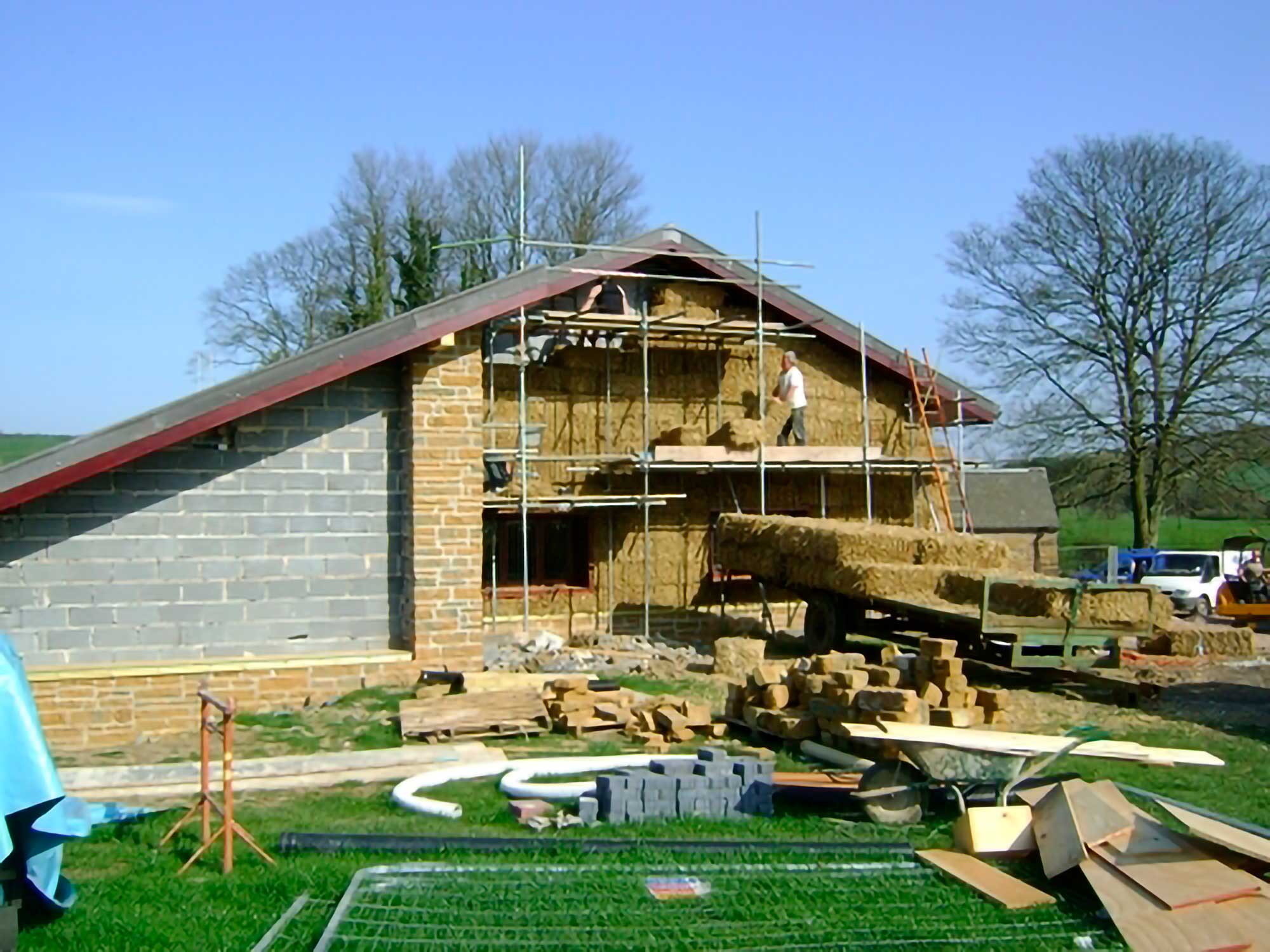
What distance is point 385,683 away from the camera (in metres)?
14.4

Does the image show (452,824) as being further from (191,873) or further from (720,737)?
(720,737)

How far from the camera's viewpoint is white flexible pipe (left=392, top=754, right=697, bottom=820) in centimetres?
906

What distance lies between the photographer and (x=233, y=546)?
46.2 feet

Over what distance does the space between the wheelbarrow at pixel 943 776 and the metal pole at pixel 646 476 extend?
34.4ft

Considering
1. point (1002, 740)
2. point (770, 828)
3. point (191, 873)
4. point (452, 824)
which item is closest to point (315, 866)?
point (191, 873)

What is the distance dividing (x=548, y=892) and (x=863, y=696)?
14.1ft

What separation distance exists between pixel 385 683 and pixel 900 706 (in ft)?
20.9

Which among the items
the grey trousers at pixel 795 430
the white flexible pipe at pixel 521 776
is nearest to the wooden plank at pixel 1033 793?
the white flexible pipe at pixel 521 776

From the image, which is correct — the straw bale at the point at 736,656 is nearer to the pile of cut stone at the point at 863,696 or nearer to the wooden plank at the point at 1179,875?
the pile of cut stone at the point at 863,696

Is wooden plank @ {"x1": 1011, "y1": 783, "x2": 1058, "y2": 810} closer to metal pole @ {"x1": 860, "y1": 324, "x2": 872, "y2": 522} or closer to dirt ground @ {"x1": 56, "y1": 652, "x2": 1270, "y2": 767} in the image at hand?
dirt ground @ {"x1": 56, "y1": 652, "x2": 1270, "y2": 767}

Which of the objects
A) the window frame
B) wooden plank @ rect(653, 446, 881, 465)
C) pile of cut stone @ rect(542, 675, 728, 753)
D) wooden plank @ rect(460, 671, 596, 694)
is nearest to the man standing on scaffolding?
wooden plank @ rect(653, 446, 881, 465)

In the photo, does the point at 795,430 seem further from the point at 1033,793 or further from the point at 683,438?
the point at 1033,793

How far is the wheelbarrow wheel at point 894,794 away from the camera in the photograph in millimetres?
8641

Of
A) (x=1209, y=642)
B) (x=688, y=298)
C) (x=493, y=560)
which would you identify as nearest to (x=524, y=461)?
(x=493, y=560)
